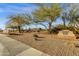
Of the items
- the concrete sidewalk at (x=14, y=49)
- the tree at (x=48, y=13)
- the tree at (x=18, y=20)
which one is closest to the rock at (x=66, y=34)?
the tree at (x=48, y=13)

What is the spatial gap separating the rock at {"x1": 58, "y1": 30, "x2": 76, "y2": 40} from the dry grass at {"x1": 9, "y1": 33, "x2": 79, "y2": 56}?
3cm

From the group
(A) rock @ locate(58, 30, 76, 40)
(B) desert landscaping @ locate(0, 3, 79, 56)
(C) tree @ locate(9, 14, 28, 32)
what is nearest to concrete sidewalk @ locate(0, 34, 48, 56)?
(B) desert landscaping @ locate(0, 3, 79, 56)

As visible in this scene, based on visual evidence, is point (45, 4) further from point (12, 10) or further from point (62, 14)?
point (12, 10)

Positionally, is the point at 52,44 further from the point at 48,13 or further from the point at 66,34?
the point at 48,13

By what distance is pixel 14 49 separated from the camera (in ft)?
6.20

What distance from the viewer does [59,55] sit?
187 cm

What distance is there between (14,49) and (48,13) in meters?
0.48

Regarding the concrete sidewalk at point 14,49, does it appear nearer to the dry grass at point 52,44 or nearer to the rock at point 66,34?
the dry grass at point 52,44

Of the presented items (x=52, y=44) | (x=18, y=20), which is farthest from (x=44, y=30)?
(x=18, y=20)

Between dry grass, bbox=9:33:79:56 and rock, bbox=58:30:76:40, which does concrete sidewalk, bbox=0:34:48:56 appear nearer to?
dry grass, bbox=9:33:79:56

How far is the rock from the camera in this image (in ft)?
6.29

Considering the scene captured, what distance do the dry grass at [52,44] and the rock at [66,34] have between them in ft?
0.11

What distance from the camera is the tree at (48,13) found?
192 cm

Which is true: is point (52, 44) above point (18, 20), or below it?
below
